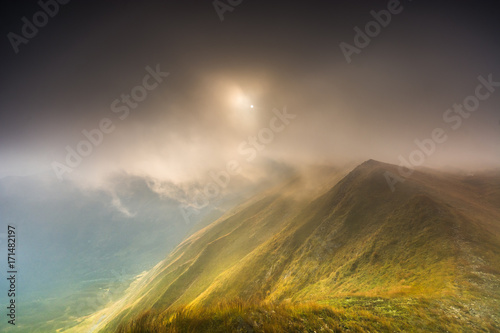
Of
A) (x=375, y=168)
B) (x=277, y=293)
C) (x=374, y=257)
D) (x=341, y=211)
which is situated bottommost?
(x=277, y=293)

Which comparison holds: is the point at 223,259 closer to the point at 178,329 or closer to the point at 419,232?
the point at 419,232

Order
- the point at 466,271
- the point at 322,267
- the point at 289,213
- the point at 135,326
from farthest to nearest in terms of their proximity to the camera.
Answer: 1. the point at 289,213
2. the point at 322,267
3. the point at 466,271
4. the point at 135,326

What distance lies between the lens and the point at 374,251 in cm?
4306

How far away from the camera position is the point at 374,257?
41.4m

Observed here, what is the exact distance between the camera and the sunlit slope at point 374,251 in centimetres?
2847

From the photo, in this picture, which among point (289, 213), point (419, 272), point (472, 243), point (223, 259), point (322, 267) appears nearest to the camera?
point (419, 272)

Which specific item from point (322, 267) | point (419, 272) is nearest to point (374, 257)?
point (419, 272)

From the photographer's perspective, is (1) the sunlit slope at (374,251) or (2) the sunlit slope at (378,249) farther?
(2) the sunlit slope at (378,249)

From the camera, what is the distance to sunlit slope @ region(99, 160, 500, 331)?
28469 mm

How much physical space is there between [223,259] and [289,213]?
4793 cm

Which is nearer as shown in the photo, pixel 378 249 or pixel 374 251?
pixel 378 249

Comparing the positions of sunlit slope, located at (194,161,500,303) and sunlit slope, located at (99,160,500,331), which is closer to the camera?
sunlit slope, located at (99,160,500,331)

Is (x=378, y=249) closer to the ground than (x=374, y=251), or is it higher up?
higher up

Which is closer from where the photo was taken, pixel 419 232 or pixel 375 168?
pixel 419 232
